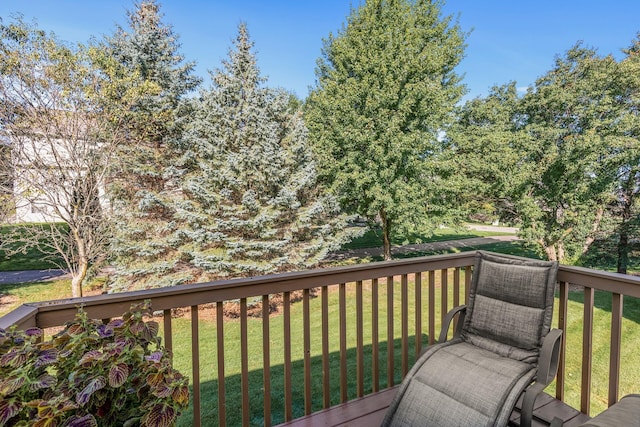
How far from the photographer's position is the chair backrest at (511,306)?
6.66 feet

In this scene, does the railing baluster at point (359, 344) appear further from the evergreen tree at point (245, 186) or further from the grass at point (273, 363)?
the evergreen tree at point (245, 186)

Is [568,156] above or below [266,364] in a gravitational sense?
above

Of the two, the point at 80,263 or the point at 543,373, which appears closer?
the point at 543,373

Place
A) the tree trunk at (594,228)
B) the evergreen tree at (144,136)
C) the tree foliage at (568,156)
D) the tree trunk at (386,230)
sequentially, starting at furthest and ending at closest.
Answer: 1. the tree trunk at (386,230)
2. the tree trunk at (594,228)
3. the tree foliage at (568,156)
4. the evergreen tree at (144,136)

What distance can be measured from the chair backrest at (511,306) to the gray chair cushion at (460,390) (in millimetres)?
177

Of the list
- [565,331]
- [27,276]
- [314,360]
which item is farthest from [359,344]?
[27,276]

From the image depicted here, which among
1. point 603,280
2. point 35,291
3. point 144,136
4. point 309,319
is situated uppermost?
point 144,136

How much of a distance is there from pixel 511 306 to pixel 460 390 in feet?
2.41

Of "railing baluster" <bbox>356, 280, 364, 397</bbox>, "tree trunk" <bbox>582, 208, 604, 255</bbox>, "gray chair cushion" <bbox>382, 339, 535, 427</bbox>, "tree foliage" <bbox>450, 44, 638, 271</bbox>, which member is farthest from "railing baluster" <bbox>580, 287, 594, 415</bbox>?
"tree trunk" <bbox>582, 208, 604, 255</bbox>

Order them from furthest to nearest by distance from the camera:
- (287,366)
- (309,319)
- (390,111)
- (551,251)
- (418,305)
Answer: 1. (551,251)
2. (390,111)
3. (418,305)
4. (309,319)
5. (287,366)

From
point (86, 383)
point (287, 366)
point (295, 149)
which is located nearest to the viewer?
point (86, 383)

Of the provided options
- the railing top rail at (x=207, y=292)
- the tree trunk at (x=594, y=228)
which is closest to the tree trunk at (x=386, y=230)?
the tree trunk at (x=594, y=228)

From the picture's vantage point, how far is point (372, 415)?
210cm

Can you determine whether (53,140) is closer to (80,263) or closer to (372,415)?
(80,263)
